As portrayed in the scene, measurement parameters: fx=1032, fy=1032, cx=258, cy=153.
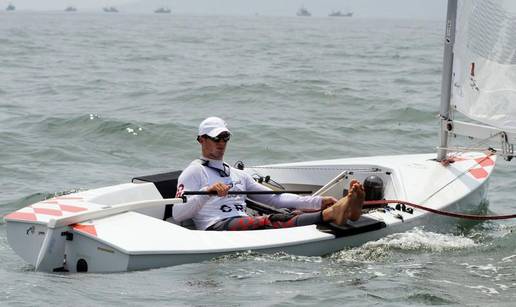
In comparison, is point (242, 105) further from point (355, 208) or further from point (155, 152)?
point (355, 208)

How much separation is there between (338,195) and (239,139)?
4991mm

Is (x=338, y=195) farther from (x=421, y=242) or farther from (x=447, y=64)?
(x=447, y=64)

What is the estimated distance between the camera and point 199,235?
5.89 meters

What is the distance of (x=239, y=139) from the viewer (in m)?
12.6

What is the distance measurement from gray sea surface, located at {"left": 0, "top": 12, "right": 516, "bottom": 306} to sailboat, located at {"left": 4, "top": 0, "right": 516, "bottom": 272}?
12 centimetres

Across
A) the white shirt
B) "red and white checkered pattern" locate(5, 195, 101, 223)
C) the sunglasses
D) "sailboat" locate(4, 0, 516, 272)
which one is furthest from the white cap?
"red and white checkered pattern" locate(5, 195, 101, 223)

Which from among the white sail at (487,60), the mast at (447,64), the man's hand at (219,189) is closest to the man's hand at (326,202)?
the man's hand at (219,189)

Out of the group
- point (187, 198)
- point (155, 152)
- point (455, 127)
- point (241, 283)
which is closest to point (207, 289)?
point (241, 283)

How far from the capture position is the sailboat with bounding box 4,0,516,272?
18.9 feet

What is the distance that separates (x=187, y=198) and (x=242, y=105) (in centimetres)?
995

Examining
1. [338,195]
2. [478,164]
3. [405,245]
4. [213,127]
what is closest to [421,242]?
[405,245]

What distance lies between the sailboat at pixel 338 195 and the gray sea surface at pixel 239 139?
115mm

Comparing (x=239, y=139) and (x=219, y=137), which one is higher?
(x=219, y=137)

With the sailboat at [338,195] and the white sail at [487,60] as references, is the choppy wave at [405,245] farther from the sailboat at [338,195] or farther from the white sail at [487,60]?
the white sail at [487,60]
